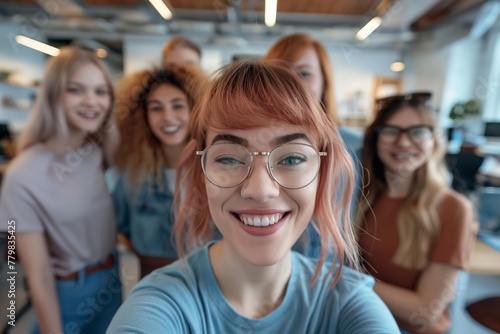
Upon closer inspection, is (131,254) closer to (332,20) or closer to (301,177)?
(301,177)

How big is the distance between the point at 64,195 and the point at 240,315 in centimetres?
71

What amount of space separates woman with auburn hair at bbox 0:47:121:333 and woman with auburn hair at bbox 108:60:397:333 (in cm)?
38

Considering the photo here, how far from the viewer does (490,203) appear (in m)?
1.81

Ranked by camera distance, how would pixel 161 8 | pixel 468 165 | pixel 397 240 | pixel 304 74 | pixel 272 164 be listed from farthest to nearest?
pixel 468 165 < pixel 304 74 < pixel 397 240 < pixel 161 8 < pixel 272 164

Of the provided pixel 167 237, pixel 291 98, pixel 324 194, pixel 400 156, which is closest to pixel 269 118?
pixel 291 98

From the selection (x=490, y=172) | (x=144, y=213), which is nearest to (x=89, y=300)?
(x=144, y=213)

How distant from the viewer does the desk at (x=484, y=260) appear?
134 centimetres

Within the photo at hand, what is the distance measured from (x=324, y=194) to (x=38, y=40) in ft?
2.84

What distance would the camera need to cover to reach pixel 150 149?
1073 mm

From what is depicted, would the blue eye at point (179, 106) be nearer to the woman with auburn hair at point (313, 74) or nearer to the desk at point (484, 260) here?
the woman with auburn hair at point (313, 74)

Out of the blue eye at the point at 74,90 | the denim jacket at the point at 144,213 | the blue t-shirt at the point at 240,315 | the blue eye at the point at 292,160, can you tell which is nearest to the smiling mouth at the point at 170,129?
the denim jacket at the point at 144,213

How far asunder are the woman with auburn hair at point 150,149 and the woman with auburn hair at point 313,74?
325 mm

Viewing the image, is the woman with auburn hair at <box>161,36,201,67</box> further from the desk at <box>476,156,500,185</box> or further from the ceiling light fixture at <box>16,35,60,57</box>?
the desk at <box>476,156,500,185</box>

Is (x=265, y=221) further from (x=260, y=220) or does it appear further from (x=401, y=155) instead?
(x=401, y=155)
